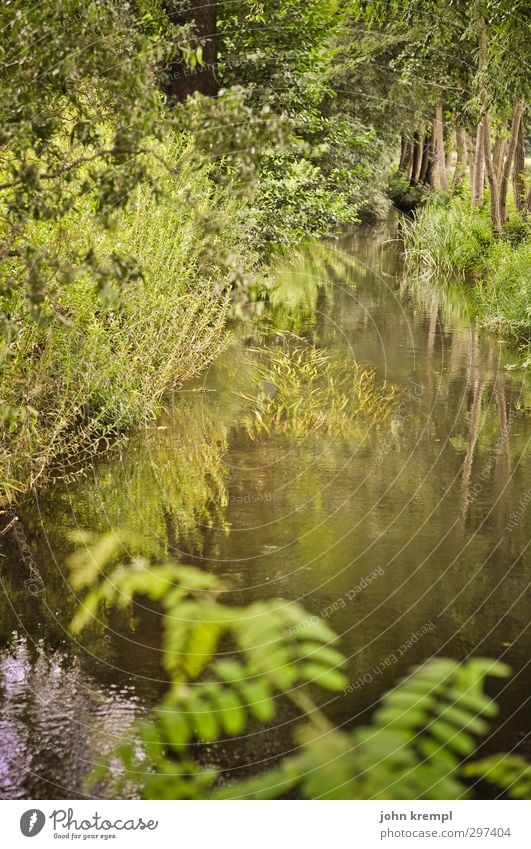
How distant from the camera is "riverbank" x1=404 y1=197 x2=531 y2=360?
514 inches

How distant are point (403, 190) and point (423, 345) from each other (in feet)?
91.9

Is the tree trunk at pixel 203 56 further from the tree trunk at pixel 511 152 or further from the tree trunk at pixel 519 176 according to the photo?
the tree trunk at pixel 519 176

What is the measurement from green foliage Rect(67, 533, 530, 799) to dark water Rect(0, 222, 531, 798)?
0.09m

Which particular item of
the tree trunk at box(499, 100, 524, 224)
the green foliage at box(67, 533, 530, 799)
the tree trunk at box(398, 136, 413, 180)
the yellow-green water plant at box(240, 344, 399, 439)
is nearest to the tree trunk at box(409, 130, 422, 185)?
the tree trunk at box(398, 136, 413, 180)

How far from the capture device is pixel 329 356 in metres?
12.1

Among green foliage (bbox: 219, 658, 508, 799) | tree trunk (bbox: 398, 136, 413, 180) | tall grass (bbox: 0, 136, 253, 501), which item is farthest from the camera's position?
tree trunk (bbox: 398, 136, 413, 180)

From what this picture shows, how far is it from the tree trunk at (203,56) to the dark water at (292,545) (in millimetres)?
4574

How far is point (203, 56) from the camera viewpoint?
42.4 feet

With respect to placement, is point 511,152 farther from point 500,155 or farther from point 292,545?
point 292,545

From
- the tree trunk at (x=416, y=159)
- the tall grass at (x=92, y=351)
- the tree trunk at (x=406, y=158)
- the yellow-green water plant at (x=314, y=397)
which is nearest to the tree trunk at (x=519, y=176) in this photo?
the yellow-green water plant at (x=314, y=397)

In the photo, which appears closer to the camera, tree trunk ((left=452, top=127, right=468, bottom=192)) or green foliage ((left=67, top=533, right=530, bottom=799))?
green foliage ((left=67, top=533, right=530, bottom=799))

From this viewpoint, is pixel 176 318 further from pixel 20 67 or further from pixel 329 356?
pixel 20 67

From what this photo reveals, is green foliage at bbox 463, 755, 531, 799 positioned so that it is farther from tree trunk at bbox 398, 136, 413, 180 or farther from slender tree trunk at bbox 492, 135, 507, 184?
tree trunk at bbox 398, 136, 413, 180

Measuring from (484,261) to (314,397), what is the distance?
8.99 m
